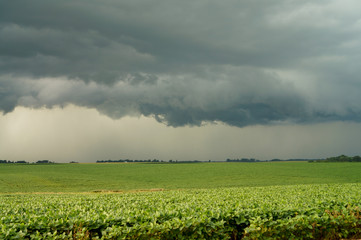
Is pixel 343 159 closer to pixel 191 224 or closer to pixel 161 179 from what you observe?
pixel 161 179

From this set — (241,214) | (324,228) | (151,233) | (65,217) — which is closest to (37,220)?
(65,217)

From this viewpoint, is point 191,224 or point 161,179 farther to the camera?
point 161,179

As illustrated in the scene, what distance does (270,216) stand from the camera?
12.0 m

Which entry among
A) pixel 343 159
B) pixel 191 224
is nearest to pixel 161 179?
pixel 191 224

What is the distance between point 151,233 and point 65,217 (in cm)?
342

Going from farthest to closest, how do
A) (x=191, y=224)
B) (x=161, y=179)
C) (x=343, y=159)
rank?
(x=343, y=159), (x=161, y=179), (x=191, y=224)

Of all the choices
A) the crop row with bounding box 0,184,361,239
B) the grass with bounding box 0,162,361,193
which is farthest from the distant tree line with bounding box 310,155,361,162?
the crop row with bounding box 0,184,361,239

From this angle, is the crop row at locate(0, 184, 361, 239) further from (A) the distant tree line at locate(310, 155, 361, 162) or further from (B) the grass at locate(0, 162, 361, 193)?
(A) the distant tree line at locate(310, 155, 361, 162)

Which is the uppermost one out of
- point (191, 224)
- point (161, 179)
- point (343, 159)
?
point (191, 224)

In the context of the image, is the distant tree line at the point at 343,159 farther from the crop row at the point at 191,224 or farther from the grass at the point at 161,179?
the crop row at the point at 191,224

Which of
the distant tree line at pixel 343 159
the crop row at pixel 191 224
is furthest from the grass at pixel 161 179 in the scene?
the distant tree line at pixel 343 159

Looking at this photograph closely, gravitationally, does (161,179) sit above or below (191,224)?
below

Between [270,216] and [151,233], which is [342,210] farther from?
[151,233]

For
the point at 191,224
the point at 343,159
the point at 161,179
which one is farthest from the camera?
the point at 343,159
